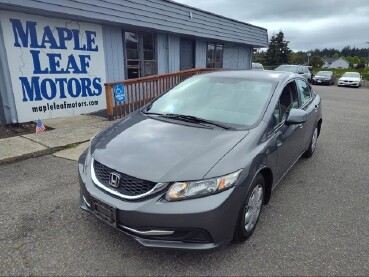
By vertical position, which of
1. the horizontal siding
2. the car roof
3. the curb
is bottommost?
the curb

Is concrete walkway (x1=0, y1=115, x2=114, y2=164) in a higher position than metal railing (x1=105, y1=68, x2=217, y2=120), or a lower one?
lower

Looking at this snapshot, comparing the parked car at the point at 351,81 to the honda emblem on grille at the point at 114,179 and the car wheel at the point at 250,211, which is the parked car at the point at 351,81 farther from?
the honda emblem on grille at the point at 114,179

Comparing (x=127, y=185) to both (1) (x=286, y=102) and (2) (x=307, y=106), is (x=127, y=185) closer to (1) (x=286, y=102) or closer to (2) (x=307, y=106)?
(1) (x=286, y=102)

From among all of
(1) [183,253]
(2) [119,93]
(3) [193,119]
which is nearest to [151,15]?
(2) [119,93]

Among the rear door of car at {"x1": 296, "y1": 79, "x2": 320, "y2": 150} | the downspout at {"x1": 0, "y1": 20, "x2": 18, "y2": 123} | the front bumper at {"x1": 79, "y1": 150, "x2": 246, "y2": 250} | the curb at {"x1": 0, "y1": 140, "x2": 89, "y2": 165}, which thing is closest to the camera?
the front bumper at {"x1": 79, "y1": 150, "x2": 246, "y2": 250}

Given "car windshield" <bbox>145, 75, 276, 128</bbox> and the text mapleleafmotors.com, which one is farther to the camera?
the text mapleleafmotors.com

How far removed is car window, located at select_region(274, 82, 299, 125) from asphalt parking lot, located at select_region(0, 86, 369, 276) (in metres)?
1.07

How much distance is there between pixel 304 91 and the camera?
179 inches

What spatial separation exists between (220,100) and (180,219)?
168cm

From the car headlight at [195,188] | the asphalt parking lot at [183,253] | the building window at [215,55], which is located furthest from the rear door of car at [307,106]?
the building window at [215,55]

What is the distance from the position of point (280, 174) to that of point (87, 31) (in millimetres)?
6508

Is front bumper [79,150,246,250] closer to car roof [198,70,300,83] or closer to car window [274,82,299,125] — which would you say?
car window [274,82,299,125]

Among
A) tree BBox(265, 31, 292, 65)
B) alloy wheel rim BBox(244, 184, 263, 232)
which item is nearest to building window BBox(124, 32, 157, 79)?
alloy wheel rim BBox(244, 184, 263, 232)

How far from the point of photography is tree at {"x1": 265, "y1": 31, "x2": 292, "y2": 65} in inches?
1845
